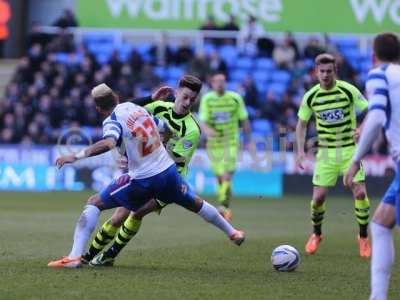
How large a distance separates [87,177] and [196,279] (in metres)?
16.3

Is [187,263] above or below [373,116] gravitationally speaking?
below

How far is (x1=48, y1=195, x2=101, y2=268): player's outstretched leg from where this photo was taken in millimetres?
10219

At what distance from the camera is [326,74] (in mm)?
12445

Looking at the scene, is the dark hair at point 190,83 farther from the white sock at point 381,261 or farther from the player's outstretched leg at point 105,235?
the white sock at point 381,261

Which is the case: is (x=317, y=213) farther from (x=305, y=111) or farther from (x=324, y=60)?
(x=324, y=60)

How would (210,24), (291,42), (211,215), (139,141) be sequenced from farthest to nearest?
1. (210,24)
2. (291,42)
3. (211,215)
4. (139,141)

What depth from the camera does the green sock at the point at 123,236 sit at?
424 inches

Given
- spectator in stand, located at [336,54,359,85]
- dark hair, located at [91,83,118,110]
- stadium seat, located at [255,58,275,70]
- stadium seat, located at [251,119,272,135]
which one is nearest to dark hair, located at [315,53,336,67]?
dark hair, located at [91,83,118,110]

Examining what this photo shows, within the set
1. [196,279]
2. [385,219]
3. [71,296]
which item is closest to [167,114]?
[196,279]

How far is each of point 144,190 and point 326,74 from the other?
3239 mm

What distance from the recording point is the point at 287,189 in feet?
82.9

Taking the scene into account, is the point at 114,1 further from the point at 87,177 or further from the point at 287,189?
the point at 287,189

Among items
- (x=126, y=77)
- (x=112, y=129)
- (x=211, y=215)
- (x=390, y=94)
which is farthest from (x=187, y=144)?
(x=126, y=77)

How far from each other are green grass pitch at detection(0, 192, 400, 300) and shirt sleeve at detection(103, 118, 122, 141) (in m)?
1.32
